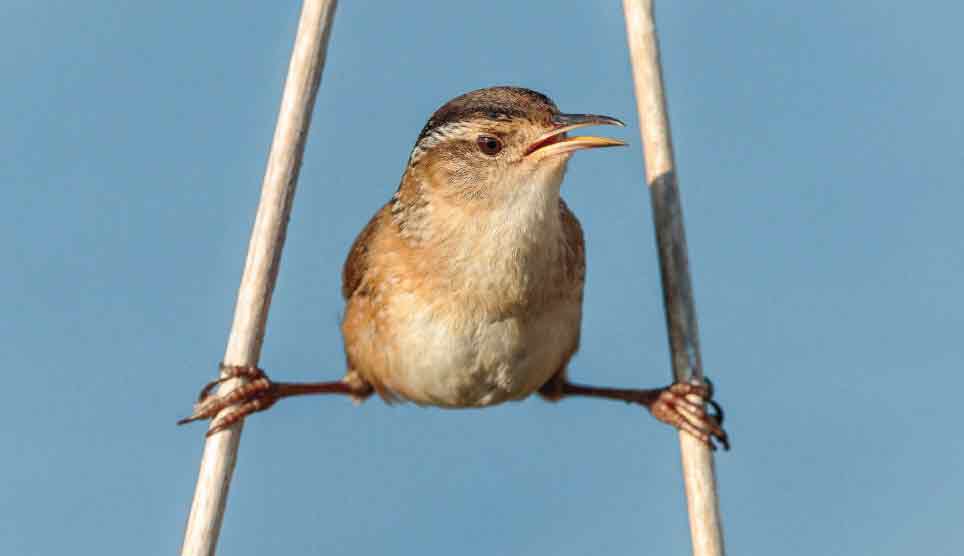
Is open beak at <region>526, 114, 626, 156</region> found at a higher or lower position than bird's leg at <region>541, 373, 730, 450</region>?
higher

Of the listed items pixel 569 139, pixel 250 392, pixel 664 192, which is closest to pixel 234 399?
pixel 250 392

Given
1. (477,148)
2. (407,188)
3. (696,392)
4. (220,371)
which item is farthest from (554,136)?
(220,371)

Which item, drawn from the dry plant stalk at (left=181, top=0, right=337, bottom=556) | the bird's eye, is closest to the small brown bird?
the bird's eye

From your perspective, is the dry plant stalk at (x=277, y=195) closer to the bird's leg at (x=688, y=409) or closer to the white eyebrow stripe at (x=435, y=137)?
the white eyebrow stripe at (x=435, y=137)

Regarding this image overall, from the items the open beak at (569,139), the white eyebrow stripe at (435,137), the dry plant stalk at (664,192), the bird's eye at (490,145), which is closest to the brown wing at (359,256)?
the white eyebrow stripe at (435,137)

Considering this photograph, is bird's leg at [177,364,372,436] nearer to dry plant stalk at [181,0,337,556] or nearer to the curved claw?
dry plant stalk at [181,0,337,556]

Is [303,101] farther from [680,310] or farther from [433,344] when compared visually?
[680,310]
